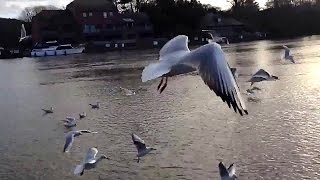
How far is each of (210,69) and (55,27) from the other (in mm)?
59016

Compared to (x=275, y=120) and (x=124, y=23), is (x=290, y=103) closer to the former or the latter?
(x=275, y=120)

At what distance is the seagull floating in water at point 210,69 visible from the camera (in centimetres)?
422

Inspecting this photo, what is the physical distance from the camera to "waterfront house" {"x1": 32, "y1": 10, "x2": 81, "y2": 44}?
6131 centimetres

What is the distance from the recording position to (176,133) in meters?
11.1

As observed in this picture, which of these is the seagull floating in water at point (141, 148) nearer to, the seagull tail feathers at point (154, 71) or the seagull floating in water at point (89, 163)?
the seagull floating in water at point (89, 163)

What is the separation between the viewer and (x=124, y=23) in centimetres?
6331

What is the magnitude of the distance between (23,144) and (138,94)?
7.26m

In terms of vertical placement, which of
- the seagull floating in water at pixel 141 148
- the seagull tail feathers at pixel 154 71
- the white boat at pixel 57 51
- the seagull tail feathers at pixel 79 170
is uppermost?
the seagull tail feathers at pixel 154 71

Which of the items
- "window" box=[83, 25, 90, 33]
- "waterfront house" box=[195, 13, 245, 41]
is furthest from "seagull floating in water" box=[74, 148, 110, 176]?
"waterfront house" box=[195, 13, 245, 41]

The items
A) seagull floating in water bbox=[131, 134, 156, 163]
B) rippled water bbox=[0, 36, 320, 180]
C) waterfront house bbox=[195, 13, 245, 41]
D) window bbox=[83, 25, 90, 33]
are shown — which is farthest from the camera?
waterfront house bbox=[195, 13, 245, 41]

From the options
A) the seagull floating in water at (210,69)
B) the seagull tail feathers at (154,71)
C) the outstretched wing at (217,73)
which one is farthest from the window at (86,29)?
the outstretched wing at (217,73)

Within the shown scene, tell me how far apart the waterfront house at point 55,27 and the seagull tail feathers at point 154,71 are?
57.0 metres

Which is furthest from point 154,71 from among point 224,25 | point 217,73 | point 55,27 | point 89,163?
point 224,25

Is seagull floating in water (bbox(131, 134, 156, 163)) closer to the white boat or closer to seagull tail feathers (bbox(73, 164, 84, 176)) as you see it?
seagull tail feathers (bbox(73, 164, 84, 176))
